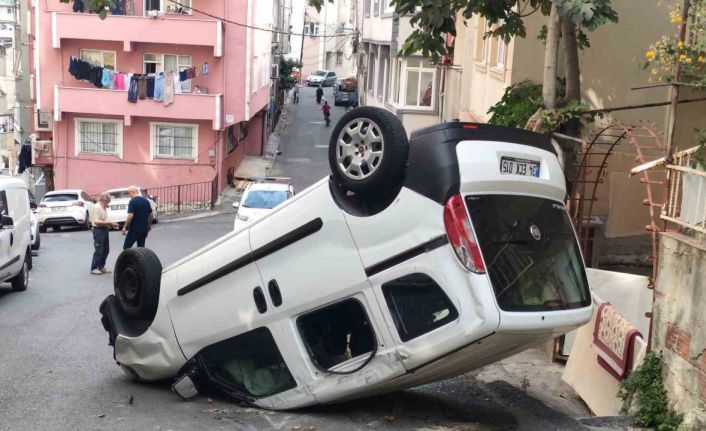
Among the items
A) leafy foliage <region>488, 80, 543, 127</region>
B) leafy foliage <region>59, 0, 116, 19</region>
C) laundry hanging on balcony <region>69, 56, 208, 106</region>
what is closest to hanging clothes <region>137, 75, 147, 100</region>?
laundry hanging on balcony <region>69, 56, 208, 106</region>

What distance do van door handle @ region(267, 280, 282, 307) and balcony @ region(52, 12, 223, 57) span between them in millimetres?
28799

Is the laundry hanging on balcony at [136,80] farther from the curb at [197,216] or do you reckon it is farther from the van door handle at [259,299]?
the van door handle at [259,299]

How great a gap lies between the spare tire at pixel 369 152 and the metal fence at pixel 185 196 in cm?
2891

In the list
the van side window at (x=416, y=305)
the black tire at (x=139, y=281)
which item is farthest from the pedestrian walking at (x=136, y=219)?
the van side window at (x=416, y=305)

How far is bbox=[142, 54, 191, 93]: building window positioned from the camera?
118ft

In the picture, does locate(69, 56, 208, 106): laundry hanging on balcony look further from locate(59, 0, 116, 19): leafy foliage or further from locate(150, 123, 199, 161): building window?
locate(59, 0, 116, 19): leafy foliage

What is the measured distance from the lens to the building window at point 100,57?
118ft

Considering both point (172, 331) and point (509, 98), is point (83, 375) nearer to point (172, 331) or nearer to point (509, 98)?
point (172, 331)

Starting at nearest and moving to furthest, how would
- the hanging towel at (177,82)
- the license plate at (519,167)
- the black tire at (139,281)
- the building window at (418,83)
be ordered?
the license plate at (519,167)
the black tire at (139,281)
the building window at (418,83)
the hanging towel at (177,82)

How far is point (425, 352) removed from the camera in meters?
6.51

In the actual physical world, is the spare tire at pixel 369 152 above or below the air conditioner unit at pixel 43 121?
above

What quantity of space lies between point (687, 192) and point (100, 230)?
40.5ft

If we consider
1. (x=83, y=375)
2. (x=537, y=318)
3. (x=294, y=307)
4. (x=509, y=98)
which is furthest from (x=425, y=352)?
(x=509, y=98)

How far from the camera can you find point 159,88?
34.5 meters
